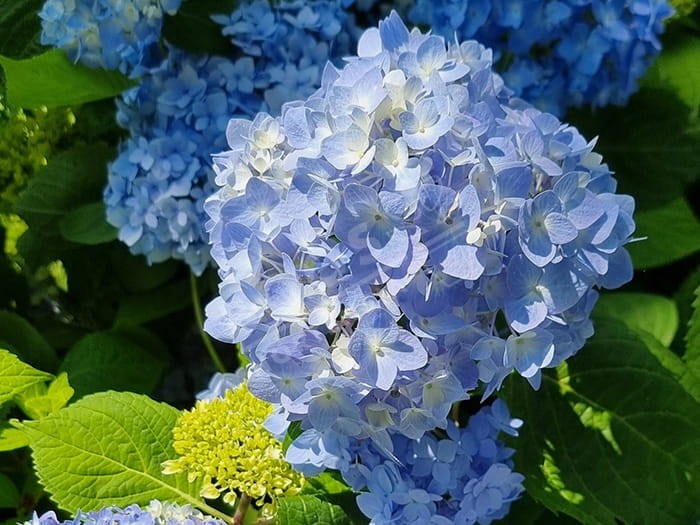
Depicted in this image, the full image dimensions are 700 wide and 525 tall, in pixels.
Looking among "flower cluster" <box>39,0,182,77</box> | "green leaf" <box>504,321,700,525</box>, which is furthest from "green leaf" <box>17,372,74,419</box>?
"green leaf" <box>504,321,700,525</box>

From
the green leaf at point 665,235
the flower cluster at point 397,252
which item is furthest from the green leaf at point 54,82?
the green leaf at point 665,235

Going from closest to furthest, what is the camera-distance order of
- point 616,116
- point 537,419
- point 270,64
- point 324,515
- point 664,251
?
point 324,515, point 537,419, point 270,64, point 664,251, point 616,116

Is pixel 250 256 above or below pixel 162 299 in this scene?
above

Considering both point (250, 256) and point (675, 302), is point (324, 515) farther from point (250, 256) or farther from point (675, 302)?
point (675, 302)

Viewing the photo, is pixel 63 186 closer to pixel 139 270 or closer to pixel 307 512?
pixel 139 270

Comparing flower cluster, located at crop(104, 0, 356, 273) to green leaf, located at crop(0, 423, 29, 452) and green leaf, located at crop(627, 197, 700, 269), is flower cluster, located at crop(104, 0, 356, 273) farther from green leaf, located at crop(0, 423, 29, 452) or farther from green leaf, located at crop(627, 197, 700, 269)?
green leaf, located at crop(627, 197, 700, 269)

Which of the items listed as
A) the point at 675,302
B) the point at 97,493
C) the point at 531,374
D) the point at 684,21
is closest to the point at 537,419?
the point at 531,374

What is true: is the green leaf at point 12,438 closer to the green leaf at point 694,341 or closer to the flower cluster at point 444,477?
the flower cluster at point 444,477

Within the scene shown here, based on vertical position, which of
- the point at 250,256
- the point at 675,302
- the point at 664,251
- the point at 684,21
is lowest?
the point at 675,302
